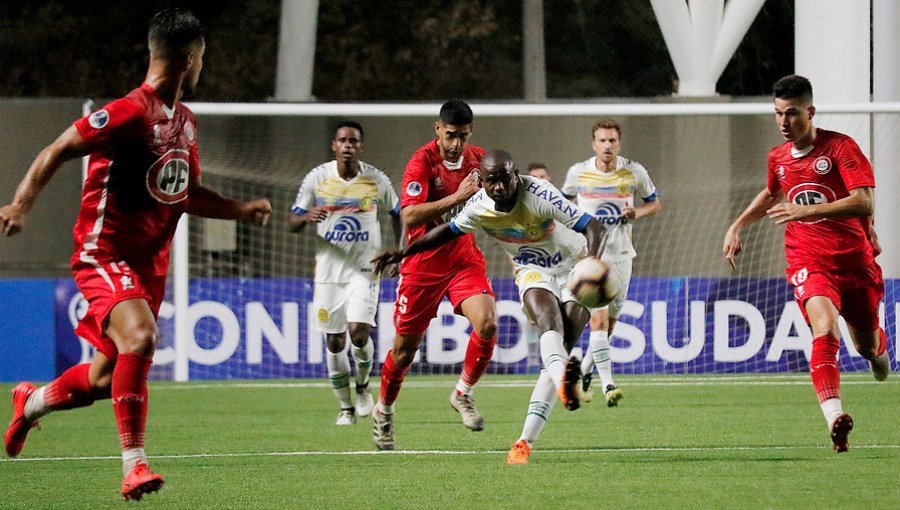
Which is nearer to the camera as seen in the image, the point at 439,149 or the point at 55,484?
the point at 55,484

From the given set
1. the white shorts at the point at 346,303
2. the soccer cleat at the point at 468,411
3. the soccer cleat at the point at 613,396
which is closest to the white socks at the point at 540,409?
the soccer cleat at the point at 468,411

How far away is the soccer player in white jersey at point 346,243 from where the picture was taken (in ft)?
31.7

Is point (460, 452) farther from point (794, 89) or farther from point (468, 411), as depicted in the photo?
point (794, 89)

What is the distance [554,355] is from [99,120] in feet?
9.33

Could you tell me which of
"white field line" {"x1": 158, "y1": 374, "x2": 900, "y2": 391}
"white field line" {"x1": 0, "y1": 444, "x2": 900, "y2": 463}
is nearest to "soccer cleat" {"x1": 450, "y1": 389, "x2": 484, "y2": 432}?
"white field line" {"x1": 0, "y1": 444, "x2": 900, "y2": 463}

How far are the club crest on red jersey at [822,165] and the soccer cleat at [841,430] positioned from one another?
159 cm

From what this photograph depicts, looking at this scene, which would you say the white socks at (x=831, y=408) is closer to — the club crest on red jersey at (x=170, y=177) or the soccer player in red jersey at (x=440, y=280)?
the soccer player in red jersey at (x=440, y=280)

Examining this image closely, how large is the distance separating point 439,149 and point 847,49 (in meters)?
8.69

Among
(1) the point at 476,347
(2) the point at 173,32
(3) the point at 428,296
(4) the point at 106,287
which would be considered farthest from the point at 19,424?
(1) the point at 476,347

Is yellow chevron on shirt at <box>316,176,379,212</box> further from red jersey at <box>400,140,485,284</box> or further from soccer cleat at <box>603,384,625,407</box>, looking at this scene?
soccer cleat at <box>603,384,625,407</box>

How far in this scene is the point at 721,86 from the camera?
2192 cm

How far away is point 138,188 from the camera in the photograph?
5.35 metres

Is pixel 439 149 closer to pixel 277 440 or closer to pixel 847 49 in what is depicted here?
pixel 277 440

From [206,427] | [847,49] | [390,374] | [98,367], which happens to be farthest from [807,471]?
[847,49]
